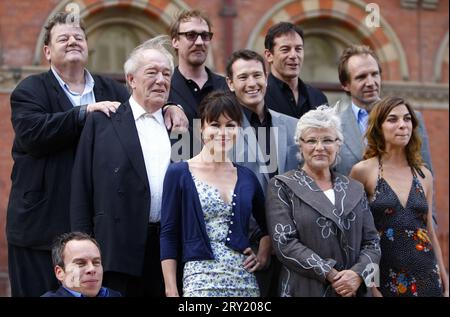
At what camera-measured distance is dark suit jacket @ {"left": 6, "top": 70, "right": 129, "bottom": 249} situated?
617cm

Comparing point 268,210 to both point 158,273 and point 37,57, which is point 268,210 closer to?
point 158,273

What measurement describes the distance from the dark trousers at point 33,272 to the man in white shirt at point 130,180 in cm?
34

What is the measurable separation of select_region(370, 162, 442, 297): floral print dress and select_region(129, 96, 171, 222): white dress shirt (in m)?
1.23

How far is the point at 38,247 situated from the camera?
6.21 meters

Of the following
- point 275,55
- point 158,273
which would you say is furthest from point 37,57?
point 158,273

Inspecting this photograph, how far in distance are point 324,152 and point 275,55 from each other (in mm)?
1120

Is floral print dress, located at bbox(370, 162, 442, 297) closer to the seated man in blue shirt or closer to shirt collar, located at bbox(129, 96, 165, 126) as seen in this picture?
shirt collar, located at bbox(129, 96, 165, 126)

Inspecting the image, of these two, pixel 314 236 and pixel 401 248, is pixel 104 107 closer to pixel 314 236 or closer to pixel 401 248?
pixel 314 236

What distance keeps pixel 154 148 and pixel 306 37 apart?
30.9 ft

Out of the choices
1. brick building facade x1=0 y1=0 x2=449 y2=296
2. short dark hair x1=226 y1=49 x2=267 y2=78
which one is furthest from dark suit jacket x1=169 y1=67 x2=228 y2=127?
brick building facade x1=0 y1=0 x2=449 y2=296

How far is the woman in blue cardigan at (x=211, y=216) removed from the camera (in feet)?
19.4

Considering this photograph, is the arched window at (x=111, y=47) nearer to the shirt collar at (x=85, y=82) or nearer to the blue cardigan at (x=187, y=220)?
the shirt collar at (x=85, y=82)

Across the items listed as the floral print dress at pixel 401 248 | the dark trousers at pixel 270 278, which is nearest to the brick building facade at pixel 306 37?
the dark trousers at pixel 270 278

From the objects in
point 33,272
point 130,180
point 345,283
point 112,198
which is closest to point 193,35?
point 130,180
